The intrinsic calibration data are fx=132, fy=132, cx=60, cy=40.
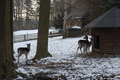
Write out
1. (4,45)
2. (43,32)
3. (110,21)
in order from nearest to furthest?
(4,45)
(43,32)
(110,21)

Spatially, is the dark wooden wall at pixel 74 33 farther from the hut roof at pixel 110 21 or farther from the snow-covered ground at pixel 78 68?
the snow-covered ground at pixel 78 68

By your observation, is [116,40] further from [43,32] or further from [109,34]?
[43,32]

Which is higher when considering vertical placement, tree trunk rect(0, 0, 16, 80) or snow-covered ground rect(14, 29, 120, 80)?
tree trunk rect(0, 0, 16, 80)

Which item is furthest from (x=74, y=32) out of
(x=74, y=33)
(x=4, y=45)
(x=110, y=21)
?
(x=4, y=45)

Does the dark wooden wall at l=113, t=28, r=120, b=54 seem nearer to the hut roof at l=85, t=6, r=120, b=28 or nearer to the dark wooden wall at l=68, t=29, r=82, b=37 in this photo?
the hut roof at l=85, t=6, r=120, b=28

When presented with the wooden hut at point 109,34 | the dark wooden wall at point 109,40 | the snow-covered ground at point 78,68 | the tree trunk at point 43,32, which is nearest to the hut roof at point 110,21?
the wooden hut at point 109,34

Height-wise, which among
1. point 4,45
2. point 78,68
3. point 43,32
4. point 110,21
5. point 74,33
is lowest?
point 78,68

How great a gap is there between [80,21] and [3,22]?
3190 centimetres

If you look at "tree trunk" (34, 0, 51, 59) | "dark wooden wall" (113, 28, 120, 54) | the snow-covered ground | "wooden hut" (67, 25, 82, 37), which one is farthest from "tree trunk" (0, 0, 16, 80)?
"wooden hut" (67, 25, 82, 37)

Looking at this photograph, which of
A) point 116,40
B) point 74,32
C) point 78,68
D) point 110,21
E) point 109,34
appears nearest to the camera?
point 78,68

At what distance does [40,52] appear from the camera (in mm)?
9602

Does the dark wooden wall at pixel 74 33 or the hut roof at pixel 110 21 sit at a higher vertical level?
the hut roof at pixel 110 21

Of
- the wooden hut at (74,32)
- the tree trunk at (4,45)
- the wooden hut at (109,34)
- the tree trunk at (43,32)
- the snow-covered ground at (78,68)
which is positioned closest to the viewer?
the tree trunk at (4,45)

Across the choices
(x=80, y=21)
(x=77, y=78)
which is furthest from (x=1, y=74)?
(x=80, y=21)
